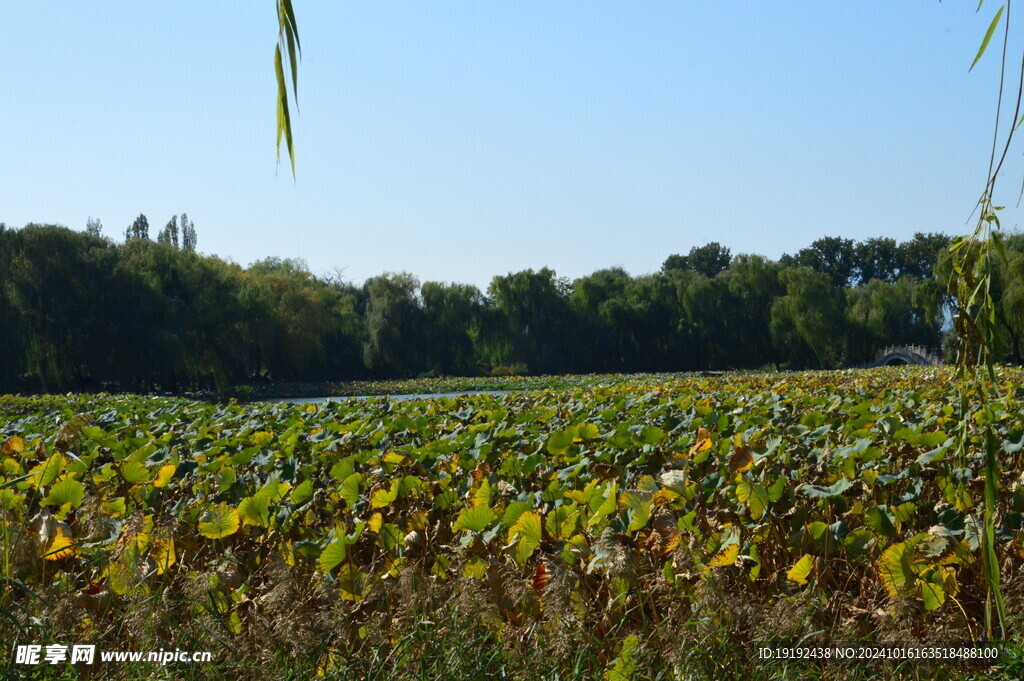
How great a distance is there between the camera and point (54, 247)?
86.1ft

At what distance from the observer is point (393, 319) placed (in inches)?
1572

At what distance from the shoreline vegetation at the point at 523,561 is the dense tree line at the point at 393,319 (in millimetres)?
24307

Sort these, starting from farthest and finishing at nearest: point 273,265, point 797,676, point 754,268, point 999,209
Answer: point 273,265, point 754,268, point 797,676, point 999,209

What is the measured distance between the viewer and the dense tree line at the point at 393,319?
26.3 metres

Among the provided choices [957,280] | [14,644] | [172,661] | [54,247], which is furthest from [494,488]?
[54,247]

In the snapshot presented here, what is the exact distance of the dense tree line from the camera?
2633 centimetres

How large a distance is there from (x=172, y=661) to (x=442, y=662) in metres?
0.67

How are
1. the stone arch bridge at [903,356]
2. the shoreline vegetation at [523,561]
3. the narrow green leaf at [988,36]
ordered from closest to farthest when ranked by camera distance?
the narrow green leaf at [988,36] → the shoreline vegetation at [523,561] → the stone arch bridge at [903,356]

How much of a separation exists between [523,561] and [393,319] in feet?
124

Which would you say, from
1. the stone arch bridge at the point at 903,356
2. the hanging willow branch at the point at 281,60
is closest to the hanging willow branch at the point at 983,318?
the hanging willow branch at the point at 281,60

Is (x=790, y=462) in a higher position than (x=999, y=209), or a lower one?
lower

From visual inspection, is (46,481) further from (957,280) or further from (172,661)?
(957,280)

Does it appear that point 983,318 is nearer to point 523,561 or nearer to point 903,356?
point 523,561

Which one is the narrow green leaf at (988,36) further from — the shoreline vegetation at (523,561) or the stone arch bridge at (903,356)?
the stone arch bridge at (903,356)
